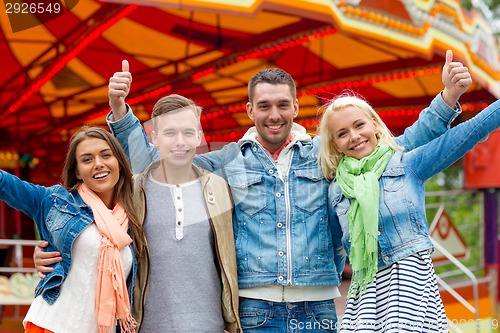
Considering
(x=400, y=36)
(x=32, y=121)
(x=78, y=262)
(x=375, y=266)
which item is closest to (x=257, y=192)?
(x=375, y=266)

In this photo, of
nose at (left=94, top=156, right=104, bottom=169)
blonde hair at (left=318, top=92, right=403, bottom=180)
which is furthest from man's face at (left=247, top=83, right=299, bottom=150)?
nose at (left=94, top=156, right=104, bottom=169)

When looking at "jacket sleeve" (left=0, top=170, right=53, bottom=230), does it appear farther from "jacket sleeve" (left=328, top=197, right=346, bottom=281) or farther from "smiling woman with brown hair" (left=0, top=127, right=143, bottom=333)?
"jacket sleeve" (left=328, top=197, right=346, bottom=281)

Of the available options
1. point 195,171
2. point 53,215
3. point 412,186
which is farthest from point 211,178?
point 412,186

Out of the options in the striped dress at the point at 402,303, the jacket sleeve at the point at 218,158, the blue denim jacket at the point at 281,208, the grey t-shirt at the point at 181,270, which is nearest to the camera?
the striped dress at the point at 402,303

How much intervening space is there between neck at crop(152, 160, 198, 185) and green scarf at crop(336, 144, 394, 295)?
20.6 inches

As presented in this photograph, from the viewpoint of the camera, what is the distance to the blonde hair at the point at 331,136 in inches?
91.4

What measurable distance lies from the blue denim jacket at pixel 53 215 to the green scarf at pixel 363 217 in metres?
0.72

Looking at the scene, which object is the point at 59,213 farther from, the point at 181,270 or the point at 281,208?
the point at 281,208

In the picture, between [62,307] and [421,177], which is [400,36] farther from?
[62,307]

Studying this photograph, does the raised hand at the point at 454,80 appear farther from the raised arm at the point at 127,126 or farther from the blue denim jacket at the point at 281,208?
the raised arm at the point at 127,126

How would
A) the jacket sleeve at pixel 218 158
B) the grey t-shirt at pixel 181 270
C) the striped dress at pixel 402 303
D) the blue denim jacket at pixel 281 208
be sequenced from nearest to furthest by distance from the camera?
the striped dress at pixel 402 303 → the grey t-shirt at pixel 181 270 → the blue denim jacket at pixel 281 208 → the jacket sleeve at pixel 218 158

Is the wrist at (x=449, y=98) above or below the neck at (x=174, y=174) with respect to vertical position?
above

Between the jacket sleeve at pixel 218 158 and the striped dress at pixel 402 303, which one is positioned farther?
the jacket sleeve at pixel 218 158

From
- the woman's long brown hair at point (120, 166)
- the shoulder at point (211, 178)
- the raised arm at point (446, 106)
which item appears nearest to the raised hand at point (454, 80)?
the raised arm at point (446, 106)
